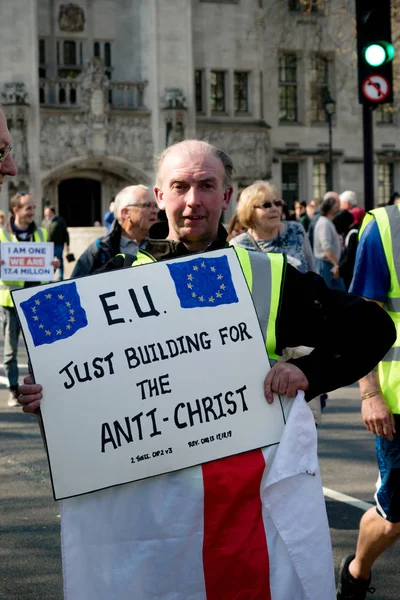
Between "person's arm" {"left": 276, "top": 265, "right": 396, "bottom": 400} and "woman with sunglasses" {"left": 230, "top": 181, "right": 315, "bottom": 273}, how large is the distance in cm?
385

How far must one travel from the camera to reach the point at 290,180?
43.0 m

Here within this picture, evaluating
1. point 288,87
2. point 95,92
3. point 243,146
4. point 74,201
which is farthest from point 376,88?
point 288,87

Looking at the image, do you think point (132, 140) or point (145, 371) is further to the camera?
point (132, 140)

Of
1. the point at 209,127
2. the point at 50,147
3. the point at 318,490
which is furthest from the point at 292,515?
the point at 209,127

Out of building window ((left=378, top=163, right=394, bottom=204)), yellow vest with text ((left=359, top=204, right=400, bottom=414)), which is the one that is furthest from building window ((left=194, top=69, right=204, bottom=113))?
yellow vest with text ((left=359, top=204, right=400, bottom=414))

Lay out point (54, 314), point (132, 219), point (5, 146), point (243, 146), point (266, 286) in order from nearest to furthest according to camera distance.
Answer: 1. point (5, 146)
2. point (54, 314)
3. point (266, 286)
4. point (132, 219)
5. point (243, 146)

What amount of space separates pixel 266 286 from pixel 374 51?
6323 mm

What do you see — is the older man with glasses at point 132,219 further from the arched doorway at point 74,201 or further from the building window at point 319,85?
the building window at point 319,85

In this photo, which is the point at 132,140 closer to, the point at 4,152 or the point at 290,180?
the point at 290,180

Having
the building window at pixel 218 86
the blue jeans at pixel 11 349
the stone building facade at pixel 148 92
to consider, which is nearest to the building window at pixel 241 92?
the stone building facade at pixel 148 92

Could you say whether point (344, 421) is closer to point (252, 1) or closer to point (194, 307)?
point (194, 307)

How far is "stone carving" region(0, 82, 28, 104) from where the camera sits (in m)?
36.5

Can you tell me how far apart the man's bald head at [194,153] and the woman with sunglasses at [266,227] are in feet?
11.9

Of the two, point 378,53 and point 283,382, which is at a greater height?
point 378,53
